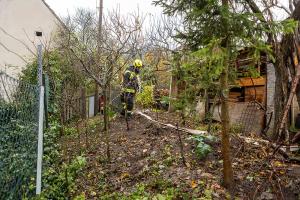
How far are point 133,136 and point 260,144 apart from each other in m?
3.40

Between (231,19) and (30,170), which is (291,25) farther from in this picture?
(30,170)

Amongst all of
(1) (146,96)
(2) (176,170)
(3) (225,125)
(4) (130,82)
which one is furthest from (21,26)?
(3) (225,125)

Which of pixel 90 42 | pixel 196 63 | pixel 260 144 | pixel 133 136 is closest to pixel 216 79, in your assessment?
pixel 196 63

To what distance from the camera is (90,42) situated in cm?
1437

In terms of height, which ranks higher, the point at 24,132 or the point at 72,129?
the point at 24,132

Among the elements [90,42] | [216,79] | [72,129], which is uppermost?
[90,42]

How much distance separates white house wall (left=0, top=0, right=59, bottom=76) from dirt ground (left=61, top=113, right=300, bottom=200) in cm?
1104

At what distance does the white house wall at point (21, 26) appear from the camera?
58.3 feet

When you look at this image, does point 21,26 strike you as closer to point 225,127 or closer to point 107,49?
point 107,49

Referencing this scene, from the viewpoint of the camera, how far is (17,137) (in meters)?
5.02

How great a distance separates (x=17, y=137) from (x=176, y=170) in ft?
9.48

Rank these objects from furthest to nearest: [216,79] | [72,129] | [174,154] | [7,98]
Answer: [72,129] → [174,154] → [216,79] → [7,98]

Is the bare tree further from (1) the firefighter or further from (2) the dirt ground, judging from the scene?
(2) the dirt ground

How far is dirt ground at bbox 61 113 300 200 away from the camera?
5348mm
